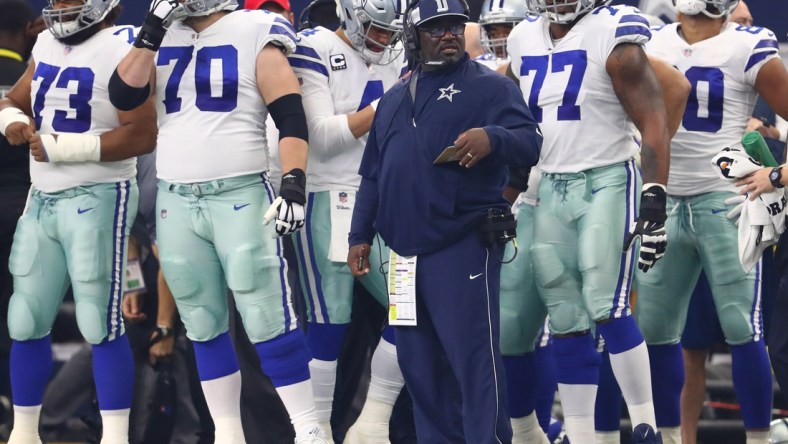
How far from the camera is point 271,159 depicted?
6.12 m

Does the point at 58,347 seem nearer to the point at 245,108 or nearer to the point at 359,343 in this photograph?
the point at 359,343

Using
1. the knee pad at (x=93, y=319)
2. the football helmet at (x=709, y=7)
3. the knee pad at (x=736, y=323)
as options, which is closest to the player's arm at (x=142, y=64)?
the knee pad at (x=93, y=319)

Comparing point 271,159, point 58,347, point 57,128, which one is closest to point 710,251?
point 271,159

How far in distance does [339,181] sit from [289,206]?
2.27 feet

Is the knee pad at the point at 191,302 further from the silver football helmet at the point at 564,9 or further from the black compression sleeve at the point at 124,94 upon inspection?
the silver football helmet at the point at 564,9

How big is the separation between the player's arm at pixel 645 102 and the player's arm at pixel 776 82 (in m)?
0.70

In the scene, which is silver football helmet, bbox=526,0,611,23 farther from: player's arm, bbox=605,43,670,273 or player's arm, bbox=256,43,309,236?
player's arm, bbox=256,43,309,236

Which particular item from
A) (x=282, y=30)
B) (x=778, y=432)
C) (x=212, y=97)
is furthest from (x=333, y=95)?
(x=778, y=432)

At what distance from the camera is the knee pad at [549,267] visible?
A: 5.33 m

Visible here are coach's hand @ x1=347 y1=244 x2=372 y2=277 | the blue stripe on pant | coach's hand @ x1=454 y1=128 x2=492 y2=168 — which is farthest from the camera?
coach's hand @ x1=347 y1=244 x2=372 y2=277

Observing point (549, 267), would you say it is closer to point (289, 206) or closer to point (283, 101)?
point (289, 206)

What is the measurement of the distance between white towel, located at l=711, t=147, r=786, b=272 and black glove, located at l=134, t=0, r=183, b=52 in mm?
1948

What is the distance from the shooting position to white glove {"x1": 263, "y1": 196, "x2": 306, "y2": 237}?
5.10 metres

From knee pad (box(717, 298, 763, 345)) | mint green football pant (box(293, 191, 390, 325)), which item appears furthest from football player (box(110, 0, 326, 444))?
knee pad (box(717, 298, 763, 345))
